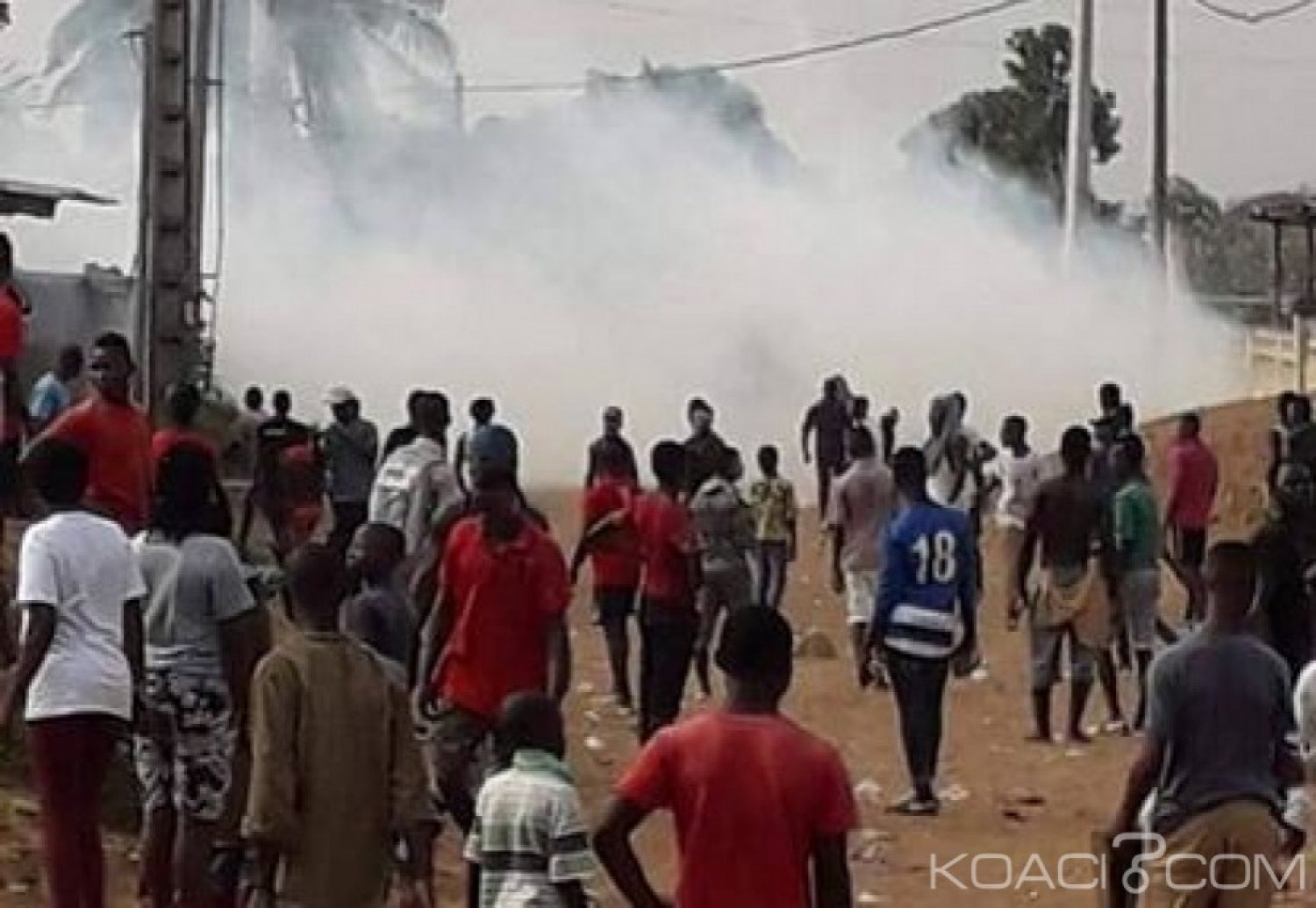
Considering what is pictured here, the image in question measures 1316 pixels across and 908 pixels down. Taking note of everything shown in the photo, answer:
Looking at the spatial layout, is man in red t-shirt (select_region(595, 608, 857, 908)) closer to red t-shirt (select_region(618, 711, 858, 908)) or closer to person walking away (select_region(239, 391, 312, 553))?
red t-shirt (select_region(618, 711, 858, 908))

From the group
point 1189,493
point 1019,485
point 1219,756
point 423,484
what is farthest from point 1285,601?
point 1189,493

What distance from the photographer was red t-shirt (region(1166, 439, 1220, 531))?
20.8 meters

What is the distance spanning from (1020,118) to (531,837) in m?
64.2

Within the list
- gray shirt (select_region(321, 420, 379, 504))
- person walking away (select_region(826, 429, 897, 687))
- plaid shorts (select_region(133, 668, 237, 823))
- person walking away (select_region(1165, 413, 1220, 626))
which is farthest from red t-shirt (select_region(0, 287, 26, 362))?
person walking away (select_region(1165, 413, 1220, 626))

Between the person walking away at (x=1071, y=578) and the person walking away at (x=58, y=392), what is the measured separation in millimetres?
5123

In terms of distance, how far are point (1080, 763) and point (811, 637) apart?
18.1 feet

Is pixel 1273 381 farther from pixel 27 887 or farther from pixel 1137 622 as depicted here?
pixel 27 887

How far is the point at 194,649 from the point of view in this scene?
31.4ft

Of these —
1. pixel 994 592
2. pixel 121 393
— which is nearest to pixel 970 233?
pixel 994 592

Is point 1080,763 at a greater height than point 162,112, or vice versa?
point 162,112

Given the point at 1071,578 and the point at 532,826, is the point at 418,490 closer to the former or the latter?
the point at 1071,578

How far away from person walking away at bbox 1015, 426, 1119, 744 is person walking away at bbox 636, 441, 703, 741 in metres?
1.82

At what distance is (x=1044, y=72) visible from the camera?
71500 millimetres

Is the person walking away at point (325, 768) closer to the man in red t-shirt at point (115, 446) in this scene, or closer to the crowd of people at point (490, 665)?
the crowd of people at point (490, 665)
